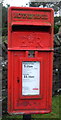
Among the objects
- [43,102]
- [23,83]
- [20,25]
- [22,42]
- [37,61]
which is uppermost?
[20,25]

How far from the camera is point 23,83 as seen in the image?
11.4ft

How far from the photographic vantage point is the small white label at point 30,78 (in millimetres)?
3484

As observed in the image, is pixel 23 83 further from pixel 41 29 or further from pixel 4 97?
pixel 4 97

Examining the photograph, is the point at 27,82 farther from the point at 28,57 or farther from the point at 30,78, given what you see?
the point at 28,57

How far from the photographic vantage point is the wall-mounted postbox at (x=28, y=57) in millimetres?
3459

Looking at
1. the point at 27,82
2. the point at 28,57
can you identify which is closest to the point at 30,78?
the point at 27,82

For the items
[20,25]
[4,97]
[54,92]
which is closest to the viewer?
[20,25]

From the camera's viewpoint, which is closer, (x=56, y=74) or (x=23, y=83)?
(x=23, y=83)

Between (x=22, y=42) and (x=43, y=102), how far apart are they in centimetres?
100

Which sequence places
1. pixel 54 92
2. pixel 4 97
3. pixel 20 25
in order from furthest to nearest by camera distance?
pixel 54 92 → pixel 4 97 → pixel 20 25

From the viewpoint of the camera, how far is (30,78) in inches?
138

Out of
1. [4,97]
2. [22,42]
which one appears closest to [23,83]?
[22,42]

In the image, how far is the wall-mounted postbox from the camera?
3.46m

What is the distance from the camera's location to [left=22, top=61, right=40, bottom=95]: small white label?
Result: 3.48 metres
